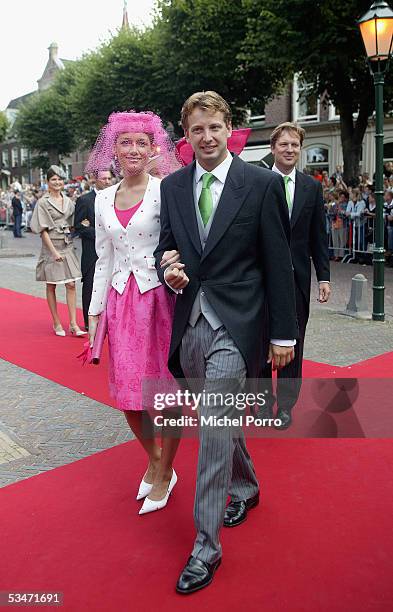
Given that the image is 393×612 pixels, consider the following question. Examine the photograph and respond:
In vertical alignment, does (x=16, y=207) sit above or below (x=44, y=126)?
below

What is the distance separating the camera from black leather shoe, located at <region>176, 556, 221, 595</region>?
98.6 inches

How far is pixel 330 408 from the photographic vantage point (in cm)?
481

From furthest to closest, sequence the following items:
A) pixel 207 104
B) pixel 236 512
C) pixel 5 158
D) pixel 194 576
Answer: pixel 5 158 < pixel 236 512 < pixel 207 104 < pixel 194 576

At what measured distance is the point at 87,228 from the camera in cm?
673

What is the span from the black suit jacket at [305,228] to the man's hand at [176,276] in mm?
1631

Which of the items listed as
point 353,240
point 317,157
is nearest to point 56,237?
point 353,240

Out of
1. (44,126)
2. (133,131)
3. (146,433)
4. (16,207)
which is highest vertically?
(44,126)

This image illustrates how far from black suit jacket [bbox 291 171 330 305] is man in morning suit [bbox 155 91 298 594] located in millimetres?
1356

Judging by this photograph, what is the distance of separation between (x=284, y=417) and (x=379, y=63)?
5541 millimetres

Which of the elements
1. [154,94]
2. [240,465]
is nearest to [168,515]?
[240,465]

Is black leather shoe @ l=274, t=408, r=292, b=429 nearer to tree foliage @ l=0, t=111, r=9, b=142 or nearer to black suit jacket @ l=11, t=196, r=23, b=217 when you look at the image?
→ black suit jacket @ l=11, t=196, r=23, b=217

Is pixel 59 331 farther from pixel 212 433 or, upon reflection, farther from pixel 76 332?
pixel 212 433

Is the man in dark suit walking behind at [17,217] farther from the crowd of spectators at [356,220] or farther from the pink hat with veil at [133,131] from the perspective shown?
the pink hat with veil at [133,131]

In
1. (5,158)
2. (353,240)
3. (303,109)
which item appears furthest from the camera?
(5,158)
